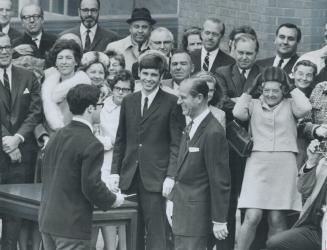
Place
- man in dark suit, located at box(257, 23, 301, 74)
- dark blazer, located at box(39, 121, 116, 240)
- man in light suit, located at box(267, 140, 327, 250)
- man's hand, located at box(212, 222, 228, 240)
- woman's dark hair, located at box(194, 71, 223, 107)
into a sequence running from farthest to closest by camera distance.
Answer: man in dark suit, located at box(257, 23, 301, 74) < woman's dark hair, located at box(194, 71, 223, 107) < man in light suit, located at box(267, 140, 327, 250) < man's hand, located at box(212, 222, 228, 240) < dark blazer, located at box(39, 121, 116, 240)

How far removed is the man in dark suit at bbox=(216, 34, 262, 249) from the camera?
9.97m

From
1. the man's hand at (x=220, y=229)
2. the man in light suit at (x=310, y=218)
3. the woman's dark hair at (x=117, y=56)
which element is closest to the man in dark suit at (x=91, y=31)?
the woman's dark hair at (x=117, y=56)

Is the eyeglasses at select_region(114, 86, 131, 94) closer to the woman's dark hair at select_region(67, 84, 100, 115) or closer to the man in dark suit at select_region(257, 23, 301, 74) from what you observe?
the man in dark suit at select_region(257, 23, 301, 74)

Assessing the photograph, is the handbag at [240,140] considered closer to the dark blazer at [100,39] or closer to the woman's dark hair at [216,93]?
the woman's dark hair at [216,93]

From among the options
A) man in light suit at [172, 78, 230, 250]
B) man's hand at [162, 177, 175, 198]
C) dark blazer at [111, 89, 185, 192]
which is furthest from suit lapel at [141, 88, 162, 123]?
man in light suit at [172, 78, 230, 250]

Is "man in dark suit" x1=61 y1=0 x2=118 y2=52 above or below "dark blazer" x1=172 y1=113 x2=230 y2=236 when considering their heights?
above

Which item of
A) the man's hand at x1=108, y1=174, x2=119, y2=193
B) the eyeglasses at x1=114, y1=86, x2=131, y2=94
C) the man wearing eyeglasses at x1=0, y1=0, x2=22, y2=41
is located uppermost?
the man wearing eyeglasses at x1=0, y1=0, x2=22, y2=41

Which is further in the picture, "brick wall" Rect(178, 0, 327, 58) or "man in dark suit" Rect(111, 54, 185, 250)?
"brick wall" Rect(178, 0, 327, 58)

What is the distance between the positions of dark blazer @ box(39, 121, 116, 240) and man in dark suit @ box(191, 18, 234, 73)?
10.8 ft

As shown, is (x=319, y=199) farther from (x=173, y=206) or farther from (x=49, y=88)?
(x=49, y=88)

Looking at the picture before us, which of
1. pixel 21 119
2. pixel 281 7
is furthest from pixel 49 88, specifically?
pixel 281 7

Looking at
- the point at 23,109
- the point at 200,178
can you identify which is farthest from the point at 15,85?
the point at 200,178

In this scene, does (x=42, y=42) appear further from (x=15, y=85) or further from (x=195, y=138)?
(x=195, y=138)

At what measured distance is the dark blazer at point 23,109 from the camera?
34.0ft
